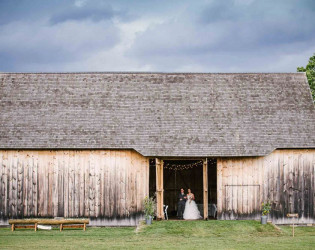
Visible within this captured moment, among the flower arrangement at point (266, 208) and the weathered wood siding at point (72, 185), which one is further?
the weathered wood siding at point (72, 185)

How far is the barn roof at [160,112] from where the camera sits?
24.0 meters

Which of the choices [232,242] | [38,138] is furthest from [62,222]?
[232,242]

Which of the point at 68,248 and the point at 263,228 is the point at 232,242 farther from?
the point at 68,248

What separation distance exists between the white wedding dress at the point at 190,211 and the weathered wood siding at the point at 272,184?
4.91 ft

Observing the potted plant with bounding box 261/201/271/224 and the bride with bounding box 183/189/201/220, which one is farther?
the bride with bounding box 183/189/201/220

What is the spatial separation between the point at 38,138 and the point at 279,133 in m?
11.1

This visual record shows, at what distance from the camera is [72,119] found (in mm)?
24969

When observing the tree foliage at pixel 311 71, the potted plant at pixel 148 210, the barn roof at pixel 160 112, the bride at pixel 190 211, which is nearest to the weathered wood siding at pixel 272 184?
the barn roof at pixel 160 112

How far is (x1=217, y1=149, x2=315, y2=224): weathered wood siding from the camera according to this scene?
24.1 m

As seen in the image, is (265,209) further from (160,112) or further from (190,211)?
(160,112)

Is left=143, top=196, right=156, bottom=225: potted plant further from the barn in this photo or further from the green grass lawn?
the barn

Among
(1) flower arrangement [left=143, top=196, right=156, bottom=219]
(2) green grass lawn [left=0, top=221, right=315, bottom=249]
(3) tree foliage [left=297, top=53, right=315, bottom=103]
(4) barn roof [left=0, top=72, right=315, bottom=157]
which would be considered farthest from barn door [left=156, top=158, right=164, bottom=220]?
(3) tree foliage [left=297, top=53, right=315, bottom=103]

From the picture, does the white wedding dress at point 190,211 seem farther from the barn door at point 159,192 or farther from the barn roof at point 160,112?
the barn roof at point 160,112

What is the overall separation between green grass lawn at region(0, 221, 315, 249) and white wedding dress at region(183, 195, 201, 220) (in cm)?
189
